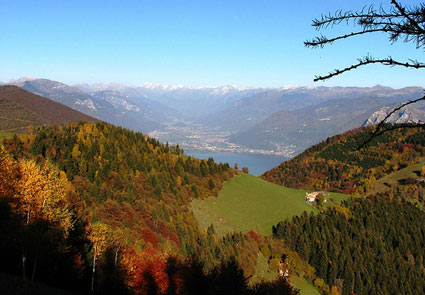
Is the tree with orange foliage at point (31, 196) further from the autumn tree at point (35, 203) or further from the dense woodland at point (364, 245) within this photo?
the dense woodland at point (364, 245)

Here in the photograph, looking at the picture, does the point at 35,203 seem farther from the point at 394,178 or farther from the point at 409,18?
the point at 394,178

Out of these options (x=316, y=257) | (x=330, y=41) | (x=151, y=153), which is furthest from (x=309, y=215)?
(x=330, y=41)

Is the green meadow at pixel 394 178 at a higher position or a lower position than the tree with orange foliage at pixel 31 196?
lower

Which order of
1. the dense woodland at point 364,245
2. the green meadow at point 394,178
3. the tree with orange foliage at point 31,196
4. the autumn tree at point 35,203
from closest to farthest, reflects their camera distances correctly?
the autumn tree at point 35,203, the tree with orange foliage at point 31,196, the dense woodland at point 364,245, the green meadow at point 394,178

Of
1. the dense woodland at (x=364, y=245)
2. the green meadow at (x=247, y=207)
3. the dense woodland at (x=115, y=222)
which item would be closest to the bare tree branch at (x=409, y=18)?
the dense woodland at (x=115, y=222)

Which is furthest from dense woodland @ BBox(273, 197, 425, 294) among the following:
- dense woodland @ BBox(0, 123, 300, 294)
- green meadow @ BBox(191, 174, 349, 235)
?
dense woodland @ BBox(0, 123, 300, 294)

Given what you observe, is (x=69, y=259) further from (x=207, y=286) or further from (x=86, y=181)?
(x=86, y=181)

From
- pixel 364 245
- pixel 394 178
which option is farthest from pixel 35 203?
pixel 394 178
